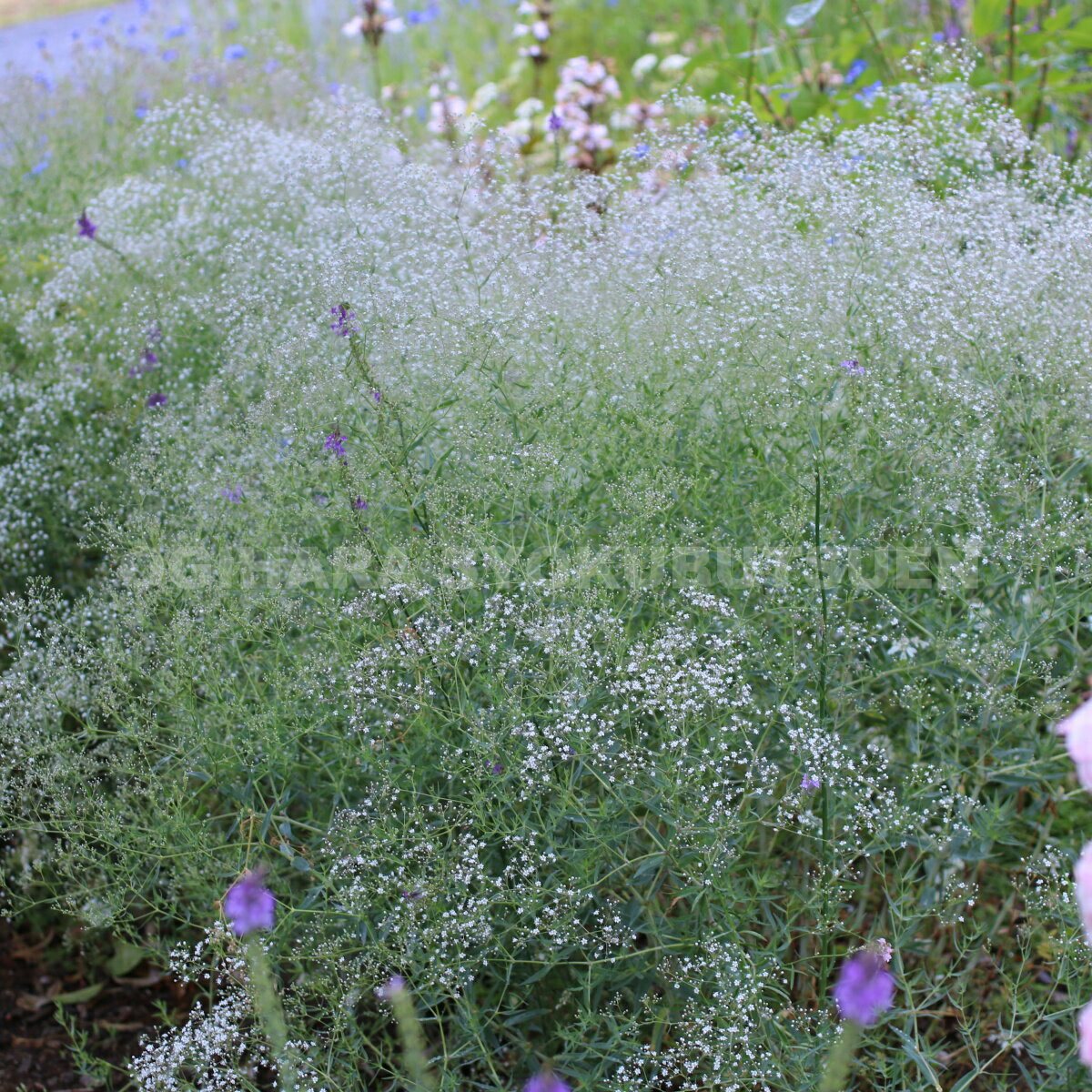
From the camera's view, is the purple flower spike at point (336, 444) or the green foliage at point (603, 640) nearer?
the green foliage at point (603, 640)

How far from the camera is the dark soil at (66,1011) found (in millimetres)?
2895

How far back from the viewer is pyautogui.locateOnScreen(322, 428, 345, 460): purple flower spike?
2629mm

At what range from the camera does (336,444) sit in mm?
2660

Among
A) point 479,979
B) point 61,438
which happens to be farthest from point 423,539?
point 61,438

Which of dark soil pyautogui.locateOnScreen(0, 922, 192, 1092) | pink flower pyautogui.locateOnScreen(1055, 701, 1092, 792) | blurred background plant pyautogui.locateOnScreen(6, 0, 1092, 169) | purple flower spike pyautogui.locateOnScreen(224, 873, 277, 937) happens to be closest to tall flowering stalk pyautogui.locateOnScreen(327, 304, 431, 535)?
blurred background plant pyautogui.locateOnScreen(6, 0, 1092, 169)

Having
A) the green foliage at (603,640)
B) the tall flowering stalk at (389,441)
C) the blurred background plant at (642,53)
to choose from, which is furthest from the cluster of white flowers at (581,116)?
the tall flowering stalk at (389,441)

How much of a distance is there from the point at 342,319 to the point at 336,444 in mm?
289

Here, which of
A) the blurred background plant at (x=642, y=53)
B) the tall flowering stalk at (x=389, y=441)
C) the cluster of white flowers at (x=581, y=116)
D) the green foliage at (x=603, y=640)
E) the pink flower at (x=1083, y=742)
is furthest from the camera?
the cluster of white flowers at (x=581, y=116)

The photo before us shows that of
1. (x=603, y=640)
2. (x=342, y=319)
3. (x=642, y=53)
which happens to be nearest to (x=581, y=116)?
(x=642, y=53)

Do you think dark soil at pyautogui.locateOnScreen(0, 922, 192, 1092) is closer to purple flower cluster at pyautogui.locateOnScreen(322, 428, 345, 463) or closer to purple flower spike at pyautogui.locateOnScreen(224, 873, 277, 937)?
purple flower cluster at pyautogui.locateOnScreen(322, 428, 345, 463)

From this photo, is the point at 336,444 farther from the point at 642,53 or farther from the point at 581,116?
the point at 642,53

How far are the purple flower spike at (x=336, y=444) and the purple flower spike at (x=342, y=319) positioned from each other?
0.23 metres

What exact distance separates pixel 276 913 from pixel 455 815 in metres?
0.43

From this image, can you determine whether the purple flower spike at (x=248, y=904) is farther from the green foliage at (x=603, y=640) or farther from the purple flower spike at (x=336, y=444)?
the purple flower spike at (x=336, y=444)
